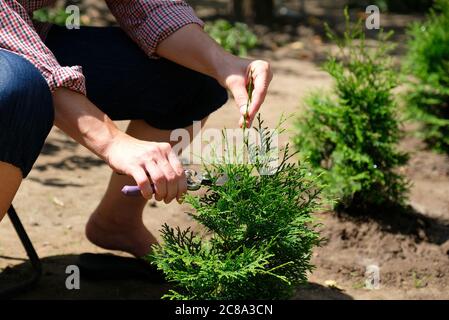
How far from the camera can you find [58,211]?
374 cm

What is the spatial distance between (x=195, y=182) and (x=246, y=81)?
422 mm

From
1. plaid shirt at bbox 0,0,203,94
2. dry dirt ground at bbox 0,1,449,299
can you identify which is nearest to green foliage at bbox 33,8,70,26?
dry dirt ground at bbox 0,1,449,299

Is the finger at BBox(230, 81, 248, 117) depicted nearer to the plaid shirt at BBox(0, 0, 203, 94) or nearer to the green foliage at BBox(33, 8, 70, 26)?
the plaid shirt at BBox(0, 0, 203, 94)

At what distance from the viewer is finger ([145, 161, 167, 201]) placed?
1942 millimetres

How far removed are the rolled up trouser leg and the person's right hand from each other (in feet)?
0.71

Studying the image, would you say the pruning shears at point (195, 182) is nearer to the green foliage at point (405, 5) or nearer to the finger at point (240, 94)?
the finger at point (240, 94)

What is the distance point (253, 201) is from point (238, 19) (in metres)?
6.46

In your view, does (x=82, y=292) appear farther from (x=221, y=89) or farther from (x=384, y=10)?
(x=384, y=10)

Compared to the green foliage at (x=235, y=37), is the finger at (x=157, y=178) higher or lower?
lower

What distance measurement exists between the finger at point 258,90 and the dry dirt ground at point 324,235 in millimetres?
726

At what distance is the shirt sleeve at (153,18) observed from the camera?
265 centimetres

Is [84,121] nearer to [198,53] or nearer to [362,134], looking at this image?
[198,53]

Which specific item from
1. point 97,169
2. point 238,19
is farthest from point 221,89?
point 238,19

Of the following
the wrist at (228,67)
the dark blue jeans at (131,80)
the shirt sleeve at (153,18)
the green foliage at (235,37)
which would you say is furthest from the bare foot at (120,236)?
the green foliage at (235,37)
